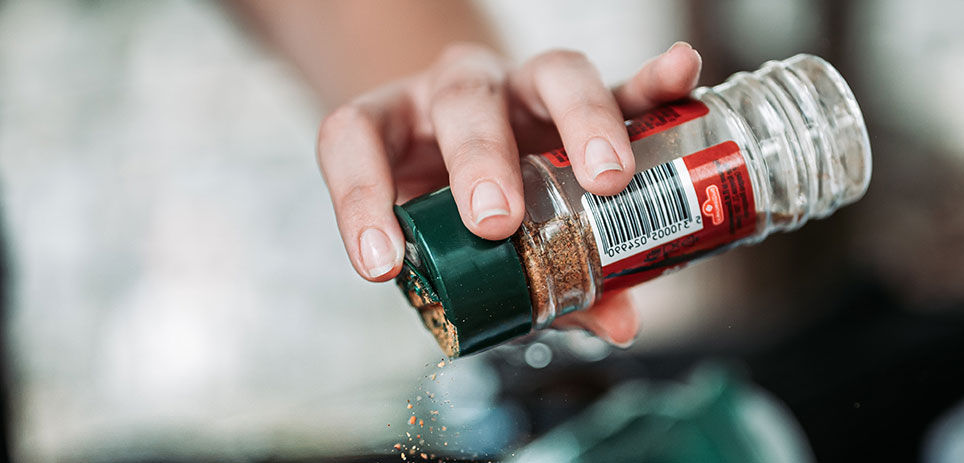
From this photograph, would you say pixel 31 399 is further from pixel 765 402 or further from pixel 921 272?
pixel 921 272

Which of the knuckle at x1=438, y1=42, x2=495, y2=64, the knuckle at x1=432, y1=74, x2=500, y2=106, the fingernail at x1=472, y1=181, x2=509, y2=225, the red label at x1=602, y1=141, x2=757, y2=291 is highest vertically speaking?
the knuckle at x1=438, y1=42, x2=495, y2=64

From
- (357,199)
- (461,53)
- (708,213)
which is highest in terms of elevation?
(461,53)

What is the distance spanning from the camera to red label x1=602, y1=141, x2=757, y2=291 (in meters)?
0.41

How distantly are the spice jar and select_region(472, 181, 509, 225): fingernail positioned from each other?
17 mm

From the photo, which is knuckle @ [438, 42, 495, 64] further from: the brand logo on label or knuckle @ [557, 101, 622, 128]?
the brand logo on label

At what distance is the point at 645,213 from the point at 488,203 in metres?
0.10

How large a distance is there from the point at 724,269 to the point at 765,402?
0.48 metres

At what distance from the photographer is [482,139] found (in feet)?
1.62

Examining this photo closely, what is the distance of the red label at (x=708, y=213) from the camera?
41 centimetres

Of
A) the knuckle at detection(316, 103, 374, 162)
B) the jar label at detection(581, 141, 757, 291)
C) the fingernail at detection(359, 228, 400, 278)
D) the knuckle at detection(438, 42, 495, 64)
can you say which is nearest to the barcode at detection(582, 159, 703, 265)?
the jar label at detection(581, 141, 757, 291)

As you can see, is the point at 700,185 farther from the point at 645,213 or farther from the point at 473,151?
the point at 473,151

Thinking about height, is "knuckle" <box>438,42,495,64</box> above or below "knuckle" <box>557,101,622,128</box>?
above

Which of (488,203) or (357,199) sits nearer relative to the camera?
(488,203)

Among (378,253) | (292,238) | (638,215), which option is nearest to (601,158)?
(638,215)
